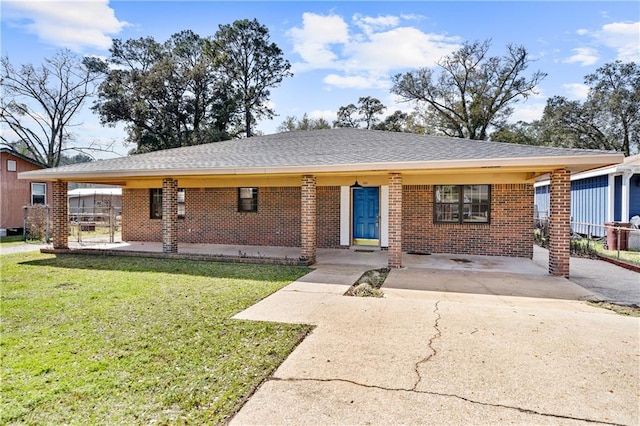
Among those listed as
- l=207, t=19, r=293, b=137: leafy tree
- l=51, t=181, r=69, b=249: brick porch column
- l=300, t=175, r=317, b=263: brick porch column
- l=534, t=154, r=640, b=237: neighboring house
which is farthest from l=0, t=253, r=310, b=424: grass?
l=207, t=19, r=293, b=137: leafy tree

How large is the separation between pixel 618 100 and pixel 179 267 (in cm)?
3227

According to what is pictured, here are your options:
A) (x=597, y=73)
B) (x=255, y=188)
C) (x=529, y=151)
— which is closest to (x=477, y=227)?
(x=529, y=151)

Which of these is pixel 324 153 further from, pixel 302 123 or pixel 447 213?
pixel 302 123

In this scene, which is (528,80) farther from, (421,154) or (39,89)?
(39,89)

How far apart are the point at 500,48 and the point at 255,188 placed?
25490 millimetres

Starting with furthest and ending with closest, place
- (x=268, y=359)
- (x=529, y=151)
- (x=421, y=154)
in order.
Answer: (x=421, y=154), (x=529, y=151), (x=268, y=359)

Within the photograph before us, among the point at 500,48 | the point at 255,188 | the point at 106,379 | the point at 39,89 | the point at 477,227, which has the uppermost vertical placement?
the point at 500,48

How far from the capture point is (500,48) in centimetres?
2864

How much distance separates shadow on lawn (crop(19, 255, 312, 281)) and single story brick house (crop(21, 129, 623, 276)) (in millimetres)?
922

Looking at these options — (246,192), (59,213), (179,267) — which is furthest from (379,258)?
(59,213)

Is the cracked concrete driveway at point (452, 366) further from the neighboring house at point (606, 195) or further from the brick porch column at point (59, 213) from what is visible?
the brick porch column at point (59, 213)

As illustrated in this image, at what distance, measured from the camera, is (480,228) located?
10852 millimetres

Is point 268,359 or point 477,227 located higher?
point 477,227

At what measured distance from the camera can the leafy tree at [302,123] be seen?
3753cm
